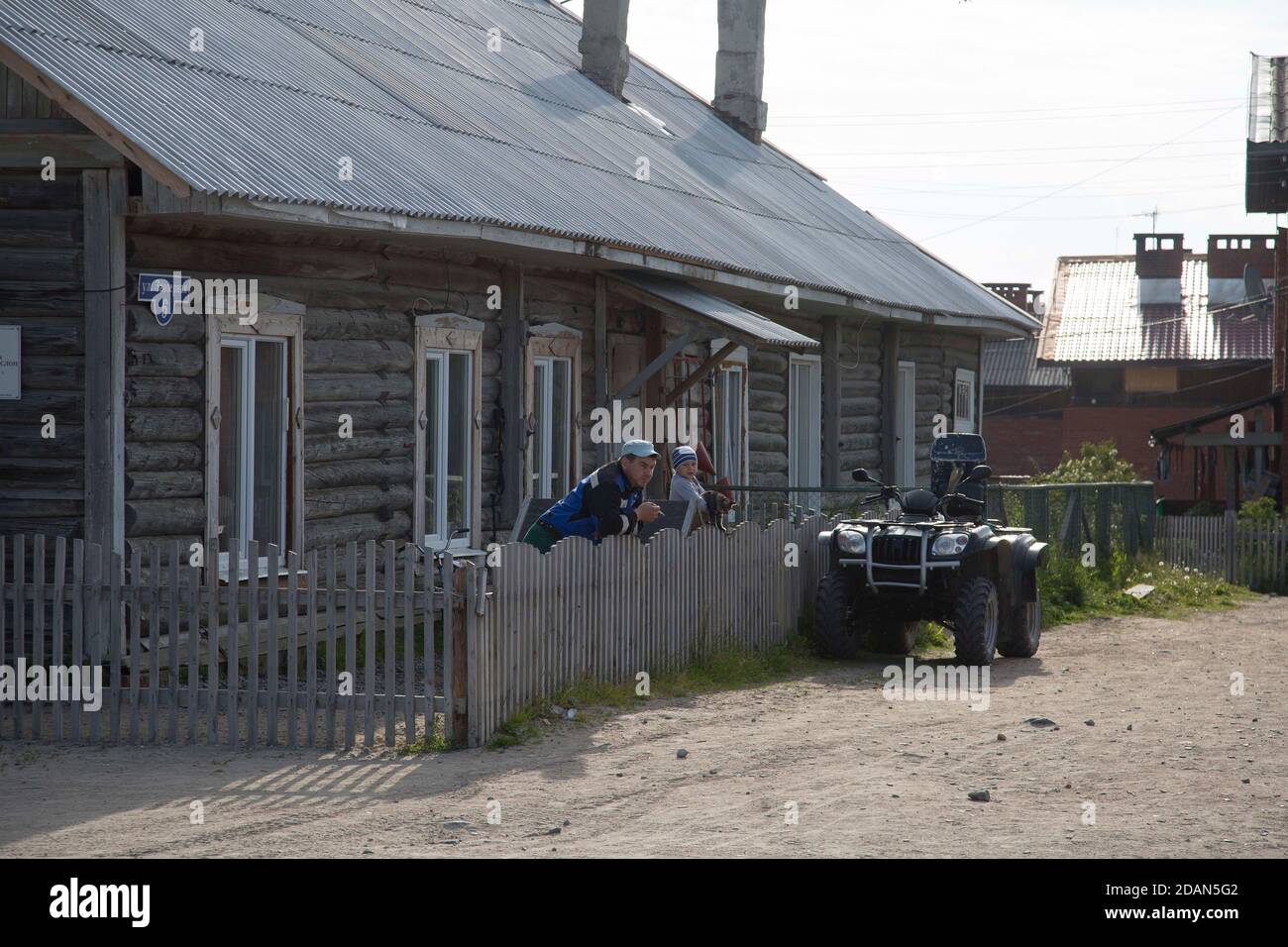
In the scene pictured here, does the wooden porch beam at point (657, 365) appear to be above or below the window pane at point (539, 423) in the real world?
above

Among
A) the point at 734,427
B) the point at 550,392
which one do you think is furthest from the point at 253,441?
the point at 734,427

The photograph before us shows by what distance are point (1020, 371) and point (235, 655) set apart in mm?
45798

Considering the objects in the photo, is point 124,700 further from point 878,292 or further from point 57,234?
point 878,292

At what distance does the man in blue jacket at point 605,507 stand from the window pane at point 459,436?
9.26 feet

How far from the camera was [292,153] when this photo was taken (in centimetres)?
1103

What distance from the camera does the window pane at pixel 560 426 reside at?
15.0 meters

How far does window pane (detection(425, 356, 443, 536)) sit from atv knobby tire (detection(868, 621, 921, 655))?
11.9ft

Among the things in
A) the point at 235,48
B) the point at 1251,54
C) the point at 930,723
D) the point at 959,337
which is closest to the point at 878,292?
the point at 959,337

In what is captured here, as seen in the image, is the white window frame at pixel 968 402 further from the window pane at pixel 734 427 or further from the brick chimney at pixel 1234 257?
the brick chimney at pixel 1234 257

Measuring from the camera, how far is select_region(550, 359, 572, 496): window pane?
49.4 ft

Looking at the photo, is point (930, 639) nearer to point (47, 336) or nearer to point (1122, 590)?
point (1122, 590)

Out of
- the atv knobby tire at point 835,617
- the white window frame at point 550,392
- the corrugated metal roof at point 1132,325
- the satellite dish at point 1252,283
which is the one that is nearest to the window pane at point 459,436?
the white window frame at point 550,392

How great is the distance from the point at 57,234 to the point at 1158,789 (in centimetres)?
731

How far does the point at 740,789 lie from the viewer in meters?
7.94
